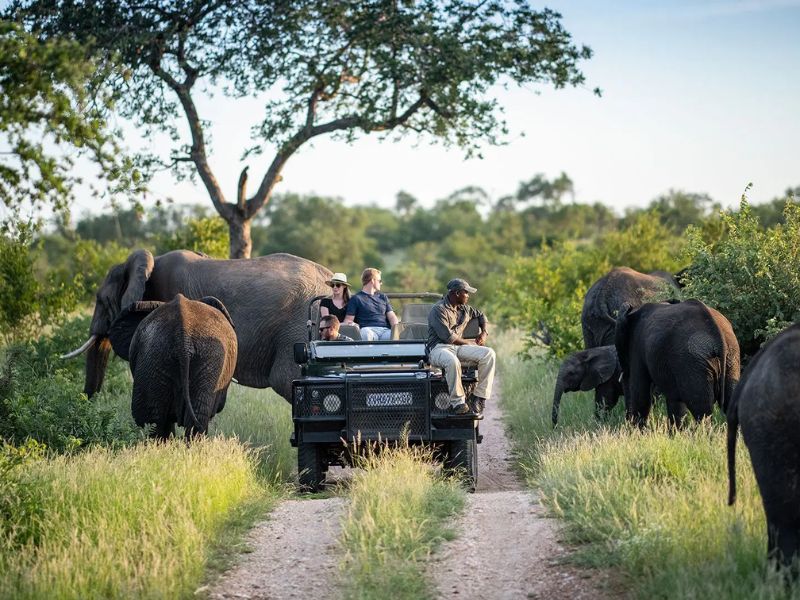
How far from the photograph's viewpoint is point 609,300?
16.7 meters

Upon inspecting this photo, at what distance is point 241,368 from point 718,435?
259 inches

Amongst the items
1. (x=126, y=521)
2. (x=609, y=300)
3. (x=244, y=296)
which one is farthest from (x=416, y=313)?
(x=126, y=521)

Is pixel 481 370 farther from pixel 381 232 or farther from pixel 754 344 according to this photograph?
pixel 381 232

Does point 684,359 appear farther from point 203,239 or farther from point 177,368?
point 203,239

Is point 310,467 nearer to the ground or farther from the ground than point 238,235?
nearer to the ground

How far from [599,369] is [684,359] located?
2.44 metres

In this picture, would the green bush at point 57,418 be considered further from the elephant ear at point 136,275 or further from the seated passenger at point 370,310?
the seated passenger at point 370,310

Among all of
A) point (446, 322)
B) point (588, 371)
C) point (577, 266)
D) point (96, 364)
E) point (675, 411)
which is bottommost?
point (675, 411)

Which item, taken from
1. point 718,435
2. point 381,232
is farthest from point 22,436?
point 381,232

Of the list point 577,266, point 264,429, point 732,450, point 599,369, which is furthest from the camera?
point 577,266

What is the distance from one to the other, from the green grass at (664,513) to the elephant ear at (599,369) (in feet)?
7.30

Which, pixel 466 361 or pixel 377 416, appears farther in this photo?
pixel 466 361

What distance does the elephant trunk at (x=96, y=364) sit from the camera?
15.4m

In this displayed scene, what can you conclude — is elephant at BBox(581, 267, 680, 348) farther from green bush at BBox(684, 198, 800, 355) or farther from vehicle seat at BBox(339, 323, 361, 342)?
vehicle seat at BBox(339, 323, 361, 342)
